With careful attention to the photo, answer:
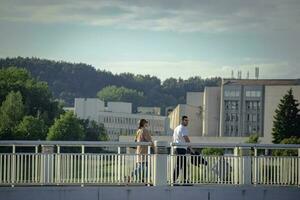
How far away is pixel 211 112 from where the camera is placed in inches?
6521

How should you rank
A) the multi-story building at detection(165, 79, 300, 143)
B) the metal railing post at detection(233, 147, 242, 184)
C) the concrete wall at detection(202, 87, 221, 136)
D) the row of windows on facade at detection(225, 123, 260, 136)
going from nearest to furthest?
the metal railing post at detection(233, 147, 242, 184)
the concrete wall at detection(202, 87, 221, 136)
the multi-story building at detection(165, 79, 300, 143)
the row of windows on facade at detection(225, 123, 260, 136)

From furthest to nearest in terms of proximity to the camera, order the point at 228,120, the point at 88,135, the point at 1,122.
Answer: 1. the point at 228,120
2. the point at 88,135
3. the point at 1,122

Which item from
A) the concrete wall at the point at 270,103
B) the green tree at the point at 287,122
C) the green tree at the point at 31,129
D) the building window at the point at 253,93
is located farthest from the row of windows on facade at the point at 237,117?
the green tree at the point at 31,129

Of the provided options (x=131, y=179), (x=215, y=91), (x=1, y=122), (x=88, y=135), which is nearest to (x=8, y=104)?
(x=1, y=122)

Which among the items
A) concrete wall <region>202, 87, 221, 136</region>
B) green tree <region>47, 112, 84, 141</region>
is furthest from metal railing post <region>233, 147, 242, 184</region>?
concrete wall <region>202, 87, 221, 136</region>

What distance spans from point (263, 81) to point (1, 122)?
6977cm

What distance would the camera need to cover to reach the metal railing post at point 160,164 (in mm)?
19344

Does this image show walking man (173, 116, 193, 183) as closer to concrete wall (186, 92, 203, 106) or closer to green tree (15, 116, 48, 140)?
green tree (15, 116, 48, 140)

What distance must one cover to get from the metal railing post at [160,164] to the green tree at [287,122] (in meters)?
92.0

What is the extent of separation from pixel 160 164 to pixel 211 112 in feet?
481

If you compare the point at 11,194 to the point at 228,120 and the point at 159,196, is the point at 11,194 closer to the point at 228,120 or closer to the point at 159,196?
the point at 159,196

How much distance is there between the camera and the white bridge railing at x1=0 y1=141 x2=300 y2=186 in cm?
1916

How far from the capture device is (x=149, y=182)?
64.1 feet

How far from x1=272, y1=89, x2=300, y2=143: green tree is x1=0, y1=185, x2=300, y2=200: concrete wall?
91.5 meters
